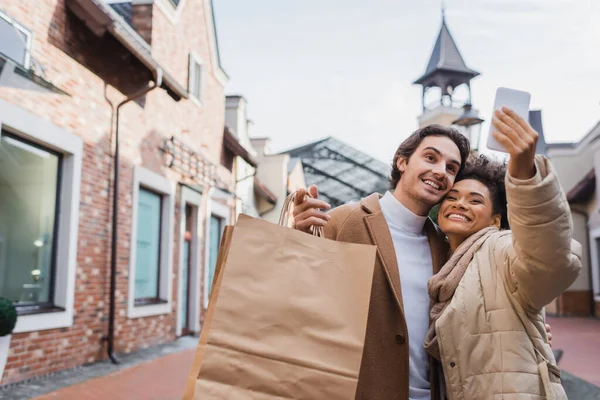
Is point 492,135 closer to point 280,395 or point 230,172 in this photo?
point 280,395

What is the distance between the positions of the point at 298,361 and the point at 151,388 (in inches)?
218

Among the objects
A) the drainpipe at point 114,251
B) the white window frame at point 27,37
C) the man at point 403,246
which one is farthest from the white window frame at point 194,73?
the man at point 403,246

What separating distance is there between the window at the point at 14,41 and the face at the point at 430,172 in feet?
16.3

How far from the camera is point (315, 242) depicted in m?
1.88

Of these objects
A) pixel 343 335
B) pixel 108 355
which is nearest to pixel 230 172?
pixel 108 355

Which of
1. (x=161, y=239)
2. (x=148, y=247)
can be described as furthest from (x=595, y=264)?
(x=148, y=247)

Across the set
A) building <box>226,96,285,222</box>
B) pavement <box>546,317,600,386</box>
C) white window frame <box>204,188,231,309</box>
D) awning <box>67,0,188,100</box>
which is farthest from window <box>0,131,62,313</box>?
building <box>226,96,285,222</box>

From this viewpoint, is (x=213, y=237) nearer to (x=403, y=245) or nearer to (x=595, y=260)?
(x=595, y=260)

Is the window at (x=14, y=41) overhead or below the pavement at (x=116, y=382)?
overhead

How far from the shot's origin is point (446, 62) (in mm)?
21953

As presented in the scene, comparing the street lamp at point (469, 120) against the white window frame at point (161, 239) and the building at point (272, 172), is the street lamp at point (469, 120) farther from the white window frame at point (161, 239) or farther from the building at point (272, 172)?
the building at point (272, 172)

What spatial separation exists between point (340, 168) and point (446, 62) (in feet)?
30.7

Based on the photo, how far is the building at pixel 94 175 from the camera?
260 inches

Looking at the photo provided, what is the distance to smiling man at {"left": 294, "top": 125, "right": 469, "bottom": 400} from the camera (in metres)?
2.12
